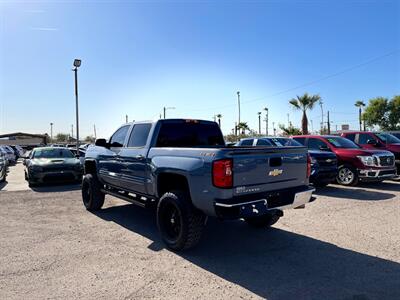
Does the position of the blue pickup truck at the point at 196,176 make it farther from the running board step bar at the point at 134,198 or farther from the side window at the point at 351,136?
the side window at the point at 351,136

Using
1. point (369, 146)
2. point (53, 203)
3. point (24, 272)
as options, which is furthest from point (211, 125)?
point (369, 146)

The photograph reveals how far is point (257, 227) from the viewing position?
20.6 ft

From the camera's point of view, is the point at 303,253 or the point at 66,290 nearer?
the point at 66,290

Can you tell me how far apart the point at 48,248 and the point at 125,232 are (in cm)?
133

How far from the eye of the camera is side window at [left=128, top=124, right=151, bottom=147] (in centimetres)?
609

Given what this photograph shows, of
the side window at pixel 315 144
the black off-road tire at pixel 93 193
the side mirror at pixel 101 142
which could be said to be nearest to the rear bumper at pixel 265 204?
the side mirror at pixel 101 142

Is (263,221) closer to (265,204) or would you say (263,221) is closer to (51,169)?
(265,204)

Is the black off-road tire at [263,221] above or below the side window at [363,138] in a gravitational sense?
below

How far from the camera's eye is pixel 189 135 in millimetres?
6305

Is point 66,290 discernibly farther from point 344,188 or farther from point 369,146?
point 369,146

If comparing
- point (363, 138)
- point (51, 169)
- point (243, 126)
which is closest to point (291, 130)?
point (243, 126)

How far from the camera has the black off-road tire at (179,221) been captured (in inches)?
186

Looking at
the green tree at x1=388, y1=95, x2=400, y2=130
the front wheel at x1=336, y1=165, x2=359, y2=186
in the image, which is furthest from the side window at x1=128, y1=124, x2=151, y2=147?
the green tree at x1=388, y1=95, x2=400, y2=130

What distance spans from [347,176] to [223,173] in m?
8.59
